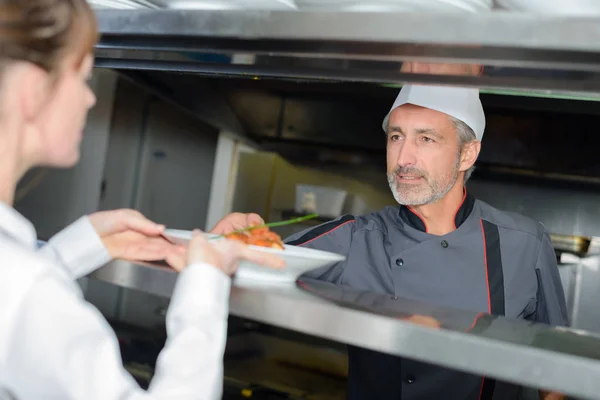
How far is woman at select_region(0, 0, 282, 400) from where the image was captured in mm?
709

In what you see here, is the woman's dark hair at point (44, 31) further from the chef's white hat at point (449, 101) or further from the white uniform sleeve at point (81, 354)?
the chef's white hat at point (449, 101)

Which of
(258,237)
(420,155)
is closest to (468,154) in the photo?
(420,155)

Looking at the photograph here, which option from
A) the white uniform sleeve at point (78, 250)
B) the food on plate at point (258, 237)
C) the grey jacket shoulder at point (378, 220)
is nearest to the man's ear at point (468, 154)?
the grey jacket shoulder at point (378, 220)

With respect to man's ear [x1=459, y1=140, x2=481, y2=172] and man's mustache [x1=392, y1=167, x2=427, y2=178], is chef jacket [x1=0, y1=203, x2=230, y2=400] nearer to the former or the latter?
man's mustache [x1=392, y1=167, x2=427, y2=178]

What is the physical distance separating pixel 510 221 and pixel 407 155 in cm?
31

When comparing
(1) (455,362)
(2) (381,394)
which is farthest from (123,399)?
(2) (381,394)

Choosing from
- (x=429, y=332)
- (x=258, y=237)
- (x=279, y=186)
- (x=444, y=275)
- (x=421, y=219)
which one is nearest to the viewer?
(x=429, y=332)

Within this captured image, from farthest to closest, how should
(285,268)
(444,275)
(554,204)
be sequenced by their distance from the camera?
(554,204) → (444,275) → (285,268)

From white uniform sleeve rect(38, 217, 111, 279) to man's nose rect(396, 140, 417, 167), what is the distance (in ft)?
2.80

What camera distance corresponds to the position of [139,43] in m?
0.97

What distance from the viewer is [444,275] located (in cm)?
157

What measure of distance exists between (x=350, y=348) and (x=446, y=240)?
0.36 m

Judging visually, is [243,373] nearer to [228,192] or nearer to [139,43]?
[228,192]

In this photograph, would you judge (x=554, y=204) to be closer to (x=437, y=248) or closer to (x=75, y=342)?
(x=437, y=248)
